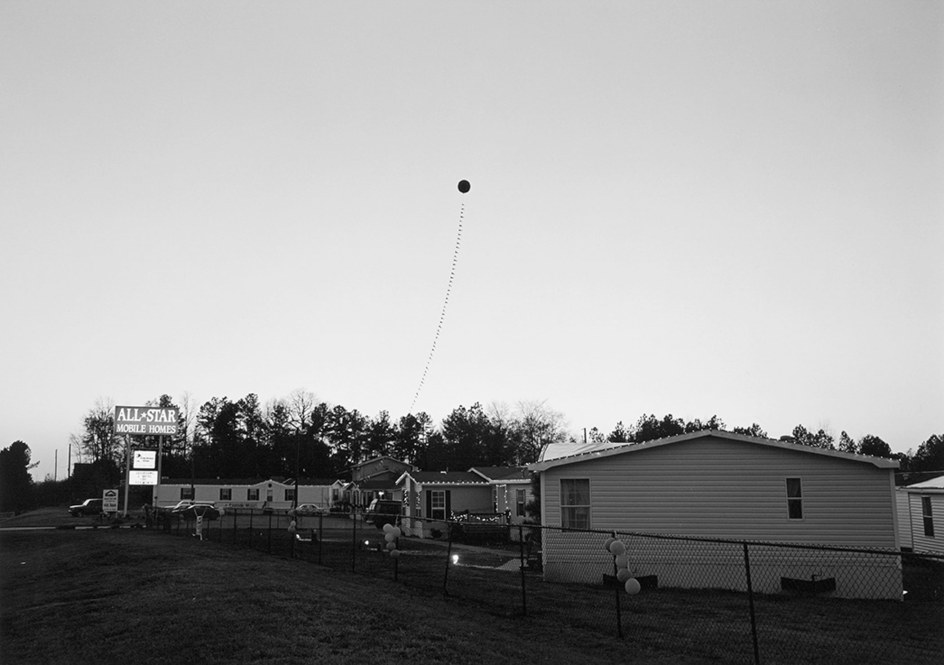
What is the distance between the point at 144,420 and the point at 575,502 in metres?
42.2

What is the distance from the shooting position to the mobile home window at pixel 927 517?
30.7 m

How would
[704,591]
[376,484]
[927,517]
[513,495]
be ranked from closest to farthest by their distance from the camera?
[704,591] → [927,517] → [513,495] → [376,484]

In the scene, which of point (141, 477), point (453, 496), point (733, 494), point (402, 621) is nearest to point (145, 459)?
point (141, 477)

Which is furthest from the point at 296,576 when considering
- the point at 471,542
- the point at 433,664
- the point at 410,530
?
the point at 410,530

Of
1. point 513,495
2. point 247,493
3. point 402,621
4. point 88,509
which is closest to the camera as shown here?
point 402,621

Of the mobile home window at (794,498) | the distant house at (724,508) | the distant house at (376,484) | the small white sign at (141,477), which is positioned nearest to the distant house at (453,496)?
the distant house at (376,484)

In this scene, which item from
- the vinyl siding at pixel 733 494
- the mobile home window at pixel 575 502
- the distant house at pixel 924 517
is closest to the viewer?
the vinyl siding at pixel 733 494

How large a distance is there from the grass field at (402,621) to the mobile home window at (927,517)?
45.9ft

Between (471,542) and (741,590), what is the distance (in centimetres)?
1859

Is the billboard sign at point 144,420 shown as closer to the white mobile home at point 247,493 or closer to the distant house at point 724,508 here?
the white mobile home at point 247,493

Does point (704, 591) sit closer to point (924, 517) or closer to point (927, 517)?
point (927, 517)

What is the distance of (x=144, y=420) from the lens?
54781 mm

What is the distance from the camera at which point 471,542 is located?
3650cm

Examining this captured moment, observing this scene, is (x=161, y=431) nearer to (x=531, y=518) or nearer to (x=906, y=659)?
(x=531, y=518)
